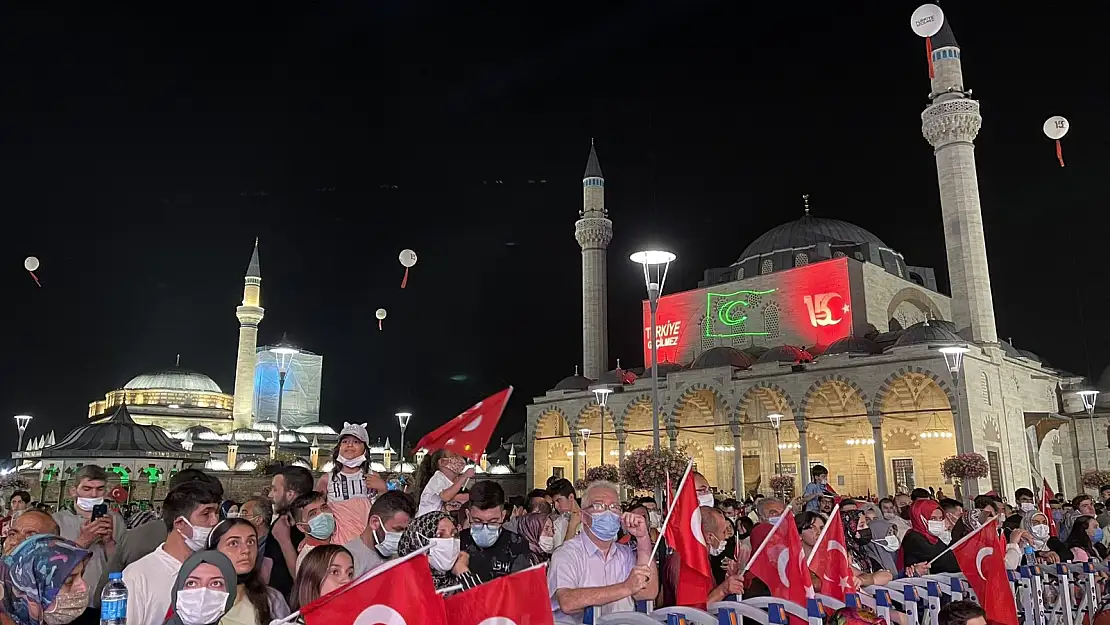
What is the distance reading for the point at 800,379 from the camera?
89.1 feet

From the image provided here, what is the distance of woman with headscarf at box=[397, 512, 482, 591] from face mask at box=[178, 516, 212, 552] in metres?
0.99

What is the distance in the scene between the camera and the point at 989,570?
20.0 feet

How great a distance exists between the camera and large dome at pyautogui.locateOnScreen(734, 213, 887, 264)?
Answer: 36531mm

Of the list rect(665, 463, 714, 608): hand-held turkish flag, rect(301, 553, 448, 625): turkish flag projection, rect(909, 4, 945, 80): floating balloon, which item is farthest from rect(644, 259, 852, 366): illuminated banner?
rect(301, 553, 448, 625): turkish flag projection

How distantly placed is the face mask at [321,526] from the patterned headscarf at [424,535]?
0.54 meters

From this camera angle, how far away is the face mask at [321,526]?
4355 mm

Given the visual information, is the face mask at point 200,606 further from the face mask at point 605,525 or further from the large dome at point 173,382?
the large dome at point 173,382

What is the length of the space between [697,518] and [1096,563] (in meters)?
5.71

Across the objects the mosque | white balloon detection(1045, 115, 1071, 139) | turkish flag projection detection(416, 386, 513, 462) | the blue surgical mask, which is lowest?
the blue surgical mask

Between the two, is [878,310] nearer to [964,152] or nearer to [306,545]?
[964,152]

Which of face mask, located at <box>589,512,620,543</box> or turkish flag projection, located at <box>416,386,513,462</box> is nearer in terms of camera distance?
face mask, located at <box>589,512,620,543</box>

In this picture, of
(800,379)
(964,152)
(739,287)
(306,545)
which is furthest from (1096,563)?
(739,287)

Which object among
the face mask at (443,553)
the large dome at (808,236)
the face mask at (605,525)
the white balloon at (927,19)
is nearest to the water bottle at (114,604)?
the face mask at (443,553)

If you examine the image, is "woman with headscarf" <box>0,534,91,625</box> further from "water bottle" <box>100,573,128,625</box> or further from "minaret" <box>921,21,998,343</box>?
"minaret" <box>921,21,998,343</box>
